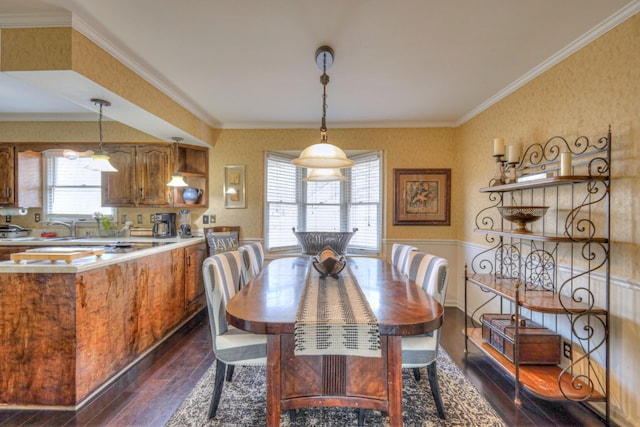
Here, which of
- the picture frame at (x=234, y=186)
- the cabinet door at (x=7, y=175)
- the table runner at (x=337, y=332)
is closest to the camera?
the table runner at (x=337, y=332)

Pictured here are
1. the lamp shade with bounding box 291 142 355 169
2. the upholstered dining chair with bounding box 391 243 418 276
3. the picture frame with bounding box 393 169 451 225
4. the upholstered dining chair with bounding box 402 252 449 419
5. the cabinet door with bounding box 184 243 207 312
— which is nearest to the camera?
the upholstered dining chair with bounding box 402 252 449 419

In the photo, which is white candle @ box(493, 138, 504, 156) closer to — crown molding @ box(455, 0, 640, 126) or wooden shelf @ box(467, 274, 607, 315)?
crown molding @ box(455, 0, 640, 126)

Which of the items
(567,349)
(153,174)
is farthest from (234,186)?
(567,349)

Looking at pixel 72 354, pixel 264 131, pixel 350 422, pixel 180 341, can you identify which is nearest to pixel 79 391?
pixel 72 354

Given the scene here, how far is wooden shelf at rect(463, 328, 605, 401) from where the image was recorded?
1.74 meters

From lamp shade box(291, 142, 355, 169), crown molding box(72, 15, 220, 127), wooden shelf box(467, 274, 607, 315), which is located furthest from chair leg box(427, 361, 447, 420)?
crown molding box(72, 15, 220, 127)

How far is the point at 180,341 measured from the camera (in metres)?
2.79

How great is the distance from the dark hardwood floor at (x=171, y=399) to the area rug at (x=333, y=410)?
0.09 metres

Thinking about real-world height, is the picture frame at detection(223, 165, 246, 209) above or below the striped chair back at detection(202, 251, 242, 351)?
above

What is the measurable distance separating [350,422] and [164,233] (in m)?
3.23

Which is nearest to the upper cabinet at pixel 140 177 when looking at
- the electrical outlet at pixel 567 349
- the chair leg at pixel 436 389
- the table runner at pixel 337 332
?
the table runner at pixel 337 332

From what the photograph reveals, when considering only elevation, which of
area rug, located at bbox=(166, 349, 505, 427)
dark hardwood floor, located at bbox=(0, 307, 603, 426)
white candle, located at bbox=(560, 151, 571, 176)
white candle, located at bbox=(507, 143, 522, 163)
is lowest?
dark hardwood floor, located at bbox=(0, 307, 603, 426)

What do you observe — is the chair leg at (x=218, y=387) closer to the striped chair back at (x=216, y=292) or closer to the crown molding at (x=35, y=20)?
the striped chair back at (x=216, y=292)

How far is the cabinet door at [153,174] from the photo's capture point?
369 cm
